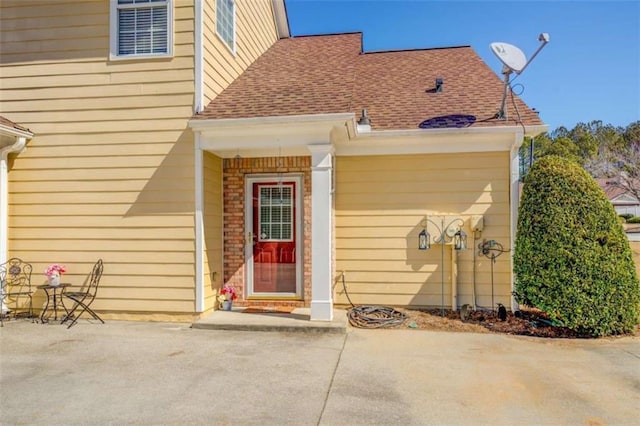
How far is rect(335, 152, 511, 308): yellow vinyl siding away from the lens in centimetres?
626

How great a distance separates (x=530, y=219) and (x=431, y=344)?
2.17 meters

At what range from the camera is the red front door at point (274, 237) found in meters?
6.61

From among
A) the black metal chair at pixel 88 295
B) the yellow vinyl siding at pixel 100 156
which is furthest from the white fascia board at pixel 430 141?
the black metal chair at pixel 88 295

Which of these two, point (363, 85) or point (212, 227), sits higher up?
point (363, 85)

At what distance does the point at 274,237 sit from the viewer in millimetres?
6648

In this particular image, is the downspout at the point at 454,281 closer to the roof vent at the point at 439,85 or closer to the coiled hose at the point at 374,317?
the coiled hose at the point at 374,317

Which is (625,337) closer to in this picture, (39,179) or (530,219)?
(530,219)

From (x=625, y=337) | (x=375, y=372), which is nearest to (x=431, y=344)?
(x=375, y=372)

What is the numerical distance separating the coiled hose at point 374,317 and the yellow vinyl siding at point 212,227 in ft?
6.92

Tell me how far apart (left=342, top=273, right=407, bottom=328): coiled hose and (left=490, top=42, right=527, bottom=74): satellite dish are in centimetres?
402

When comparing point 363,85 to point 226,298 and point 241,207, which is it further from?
point 226,298

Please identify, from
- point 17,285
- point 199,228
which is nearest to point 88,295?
point 17,285

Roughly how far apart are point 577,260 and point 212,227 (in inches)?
198

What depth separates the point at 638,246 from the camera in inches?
484
